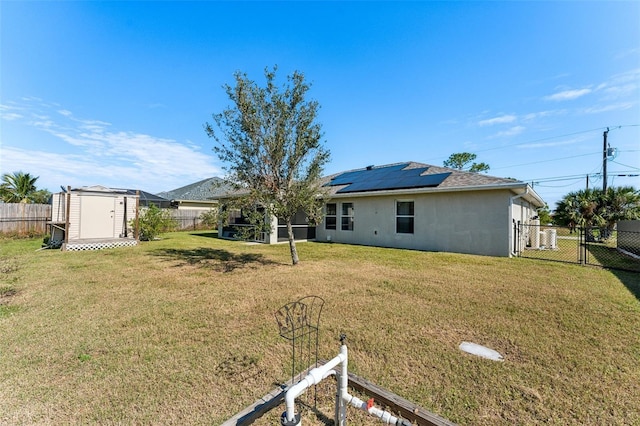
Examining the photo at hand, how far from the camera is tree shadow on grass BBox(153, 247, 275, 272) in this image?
855 centimetres

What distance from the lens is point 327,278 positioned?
6.83 meters

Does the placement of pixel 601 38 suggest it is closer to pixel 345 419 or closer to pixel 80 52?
pixel 345 419

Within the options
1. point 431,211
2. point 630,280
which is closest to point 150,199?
point 431,211

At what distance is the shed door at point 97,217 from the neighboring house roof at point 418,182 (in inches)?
423

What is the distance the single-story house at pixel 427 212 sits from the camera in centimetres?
1010

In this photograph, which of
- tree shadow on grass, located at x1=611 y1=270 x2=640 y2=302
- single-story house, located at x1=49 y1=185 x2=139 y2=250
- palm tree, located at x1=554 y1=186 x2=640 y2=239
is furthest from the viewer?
palm tree, located at x1=554 y1=186 x2=640 y2=239

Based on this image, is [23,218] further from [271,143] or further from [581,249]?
[581,249]

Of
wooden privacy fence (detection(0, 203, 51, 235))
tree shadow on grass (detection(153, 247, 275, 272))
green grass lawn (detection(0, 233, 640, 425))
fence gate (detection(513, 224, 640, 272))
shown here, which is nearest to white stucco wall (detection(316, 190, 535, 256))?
fence gate (detection(513, 224, 640, 272))

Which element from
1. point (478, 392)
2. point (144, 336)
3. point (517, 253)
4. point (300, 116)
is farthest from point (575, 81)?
point (144, 336)

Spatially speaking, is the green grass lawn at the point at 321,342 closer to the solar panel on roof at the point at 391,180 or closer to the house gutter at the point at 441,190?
the house gutter at the point at 441,190

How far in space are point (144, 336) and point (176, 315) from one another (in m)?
0.77

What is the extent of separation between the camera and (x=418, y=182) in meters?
12.1

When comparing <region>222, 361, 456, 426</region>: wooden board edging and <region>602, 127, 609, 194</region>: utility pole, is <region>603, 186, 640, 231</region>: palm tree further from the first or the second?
<region>222, 361, 456, 426</region>: wooden board edging

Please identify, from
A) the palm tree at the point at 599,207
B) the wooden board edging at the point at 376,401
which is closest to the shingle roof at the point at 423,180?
the palm tree at the point at 599,207
